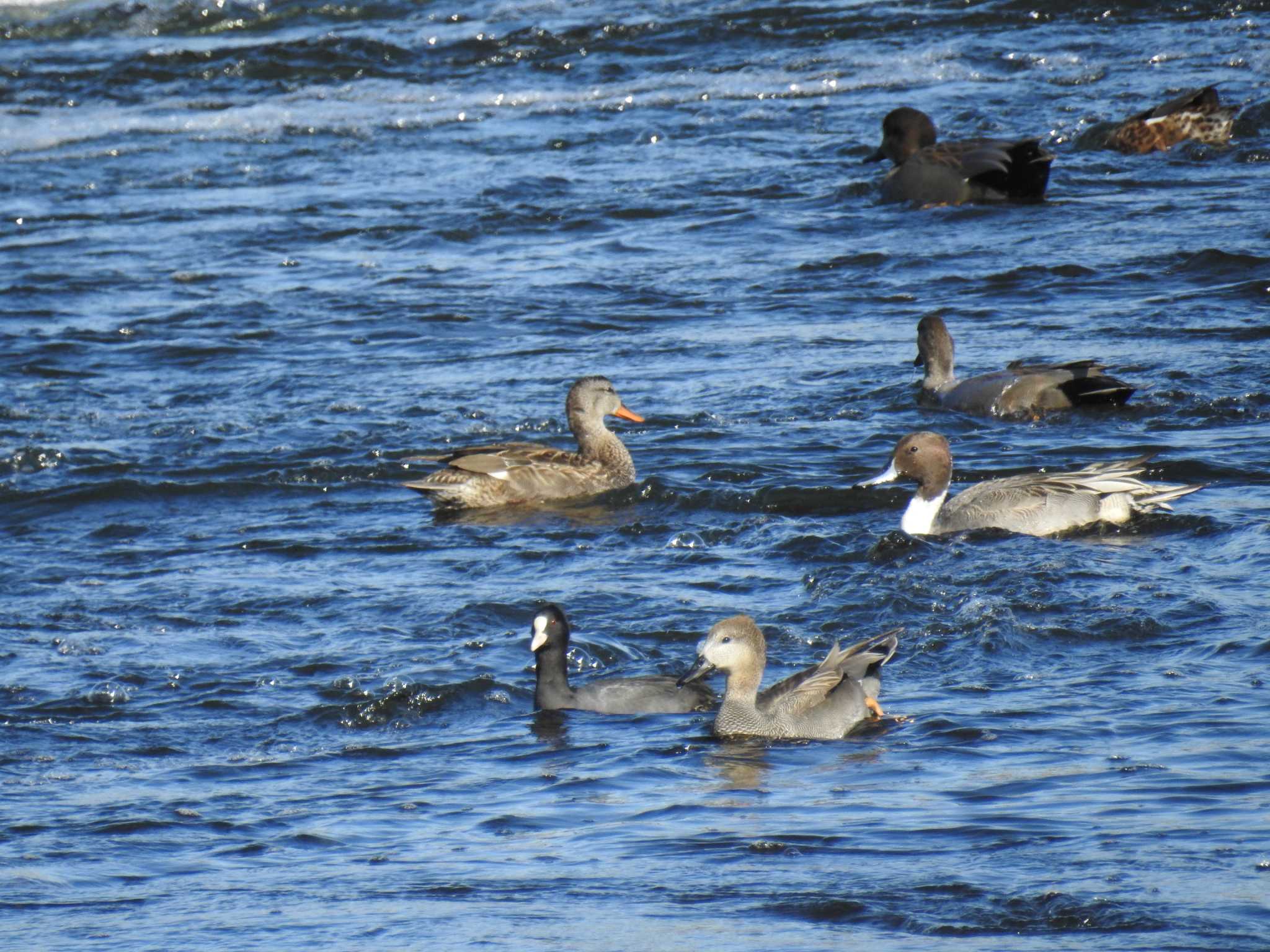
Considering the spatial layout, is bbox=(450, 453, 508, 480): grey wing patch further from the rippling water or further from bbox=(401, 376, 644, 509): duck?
the rippling water

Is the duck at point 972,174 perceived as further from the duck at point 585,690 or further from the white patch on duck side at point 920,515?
the duck at point 585,690

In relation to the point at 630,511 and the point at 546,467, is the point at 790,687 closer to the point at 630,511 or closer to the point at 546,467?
the point at 630,511

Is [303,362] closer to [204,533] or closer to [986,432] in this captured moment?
[204,533]

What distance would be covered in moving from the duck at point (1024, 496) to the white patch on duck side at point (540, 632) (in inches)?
103

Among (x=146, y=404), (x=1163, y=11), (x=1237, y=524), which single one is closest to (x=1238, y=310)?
(x=1237, y=524)

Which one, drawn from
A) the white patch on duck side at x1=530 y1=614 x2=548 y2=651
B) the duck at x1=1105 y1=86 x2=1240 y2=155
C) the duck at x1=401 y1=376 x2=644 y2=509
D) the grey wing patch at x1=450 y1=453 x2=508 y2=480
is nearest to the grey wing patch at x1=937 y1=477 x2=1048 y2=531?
the duck at x1=401 y1=376 x2=644 y2=509

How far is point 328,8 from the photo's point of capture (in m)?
28.9

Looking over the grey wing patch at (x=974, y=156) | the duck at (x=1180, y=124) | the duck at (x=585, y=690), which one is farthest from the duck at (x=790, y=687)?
the duck at (x=1180, y=124)

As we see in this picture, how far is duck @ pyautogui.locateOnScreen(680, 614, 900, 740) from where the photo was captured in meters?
7.80

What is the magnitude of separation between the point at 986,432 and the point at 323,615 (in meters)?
4.48

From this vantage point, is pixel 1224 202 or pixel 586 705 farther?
pixel 1224 202

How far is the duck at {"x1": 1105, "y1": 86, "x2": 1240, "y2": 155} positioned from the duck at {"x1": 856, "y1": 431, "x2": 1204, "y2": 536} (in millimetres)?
7944

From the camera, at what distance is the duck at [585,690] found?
8312mm

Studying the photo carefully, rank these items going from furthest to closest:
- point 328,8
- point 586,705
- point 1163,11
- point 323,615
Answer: point 328,8, point 1163,11, point 323,615, point 586,705
